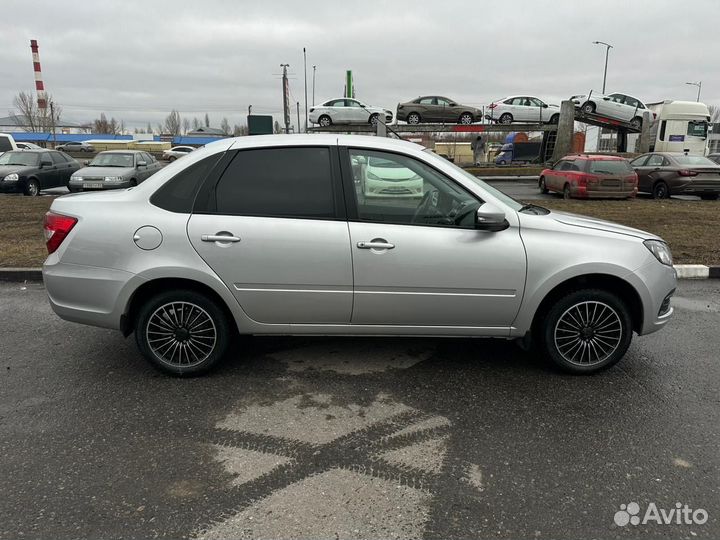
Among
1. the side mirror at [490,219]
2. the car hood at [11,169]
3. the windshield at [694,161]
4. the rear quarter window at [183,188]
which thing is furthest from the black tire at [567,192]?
the car hood at [11,169]

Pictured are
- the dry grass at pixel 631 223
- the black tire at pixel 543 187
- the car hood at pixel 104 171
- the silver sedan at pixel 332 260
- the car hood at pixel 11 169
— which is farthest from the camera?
the black tire at pixel 543 187

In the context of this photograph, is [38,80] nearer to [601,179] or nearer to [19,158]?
[19,158]

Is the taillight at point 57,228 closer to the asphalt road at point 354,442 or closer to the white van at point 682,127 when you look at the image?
the asphalt road at point 354,442

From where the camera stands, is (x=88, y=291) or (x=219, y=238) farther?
(x=88, y=291)

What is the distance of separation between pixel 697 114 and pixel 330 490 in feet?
104

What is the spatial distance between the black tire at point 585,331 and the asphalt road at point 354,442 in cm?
15

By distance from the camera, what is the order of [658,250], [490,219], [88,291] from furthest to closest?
[658,250] → [88,291] → [490,219]

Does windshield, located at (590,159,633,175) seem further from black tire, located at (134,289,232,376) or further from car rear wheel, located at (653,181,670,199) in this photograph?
A: black tire, located at (134,289,232,376)

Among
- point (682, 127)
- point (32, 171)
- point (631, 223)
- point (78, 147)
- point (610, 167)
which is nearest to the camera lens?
point (631, 223)

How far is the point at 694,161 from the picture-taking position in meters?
16.5

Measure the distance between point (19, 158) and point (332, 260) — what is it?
1630 centimetres

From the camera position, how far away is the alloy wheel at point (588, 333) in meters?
3.78

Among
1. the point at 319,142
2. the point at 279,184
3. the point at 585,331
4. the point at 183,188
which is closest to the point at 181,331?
the point at 183,188

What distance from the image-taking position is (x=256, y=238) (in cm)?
356
